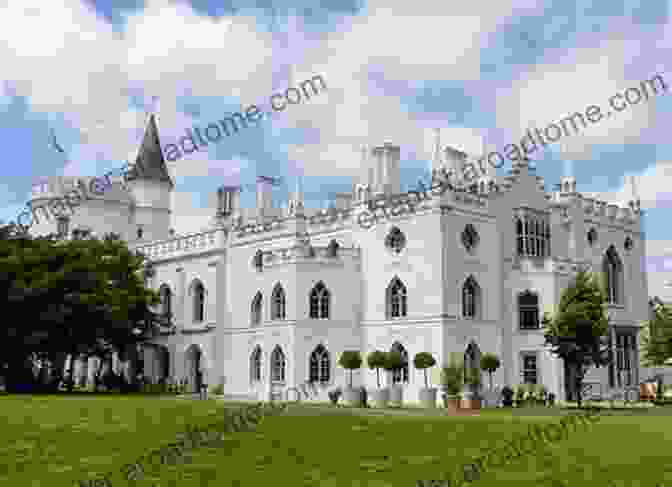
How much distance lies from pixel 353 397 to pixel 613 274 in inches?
838

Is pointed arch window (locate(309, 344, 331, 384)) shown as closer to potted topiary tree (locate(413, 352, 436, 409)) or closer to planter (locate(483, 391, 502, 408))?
potted topiary tree (locate(413, 352, 436, 409))

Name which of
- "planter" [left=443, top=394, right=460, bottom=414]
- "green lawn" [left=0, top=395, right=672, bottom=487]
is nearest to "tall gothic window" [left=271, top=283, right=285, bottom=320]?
"planter" [left=443, top=394, right=460, bottom=414]

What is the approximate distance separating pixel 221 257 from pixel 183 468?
38808mm

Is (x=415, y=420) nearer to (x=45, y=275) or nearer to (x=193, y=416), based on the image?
(x=193, y=416)

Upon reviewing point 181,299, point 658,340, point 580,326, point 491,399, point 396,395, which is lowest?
point 491,399

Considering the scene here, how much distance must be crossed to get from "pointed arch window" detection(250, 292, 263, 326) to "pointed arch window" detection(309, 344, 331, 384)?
6.13 metres

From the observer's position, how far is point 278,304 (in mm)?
Result: 46969

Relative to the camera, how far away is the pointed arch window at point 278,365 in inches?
1784

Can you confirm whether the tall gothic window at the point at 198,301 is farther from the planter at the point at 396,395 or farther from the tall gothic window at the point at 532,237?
the tall gothic window at the point at 532,237

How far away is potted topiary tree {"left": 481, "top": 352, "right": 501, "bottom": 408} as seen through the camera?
128ft

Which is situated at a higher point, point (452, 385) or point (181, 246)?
point (181, 246)

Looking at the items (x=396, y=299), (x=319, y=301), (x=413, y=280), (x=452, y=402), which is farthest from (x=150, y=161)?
(x=452, y=402)

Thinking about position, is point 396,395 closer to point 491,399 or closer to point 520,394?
point 491,399

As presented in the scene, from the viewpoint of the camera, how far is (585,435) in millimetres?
21219
